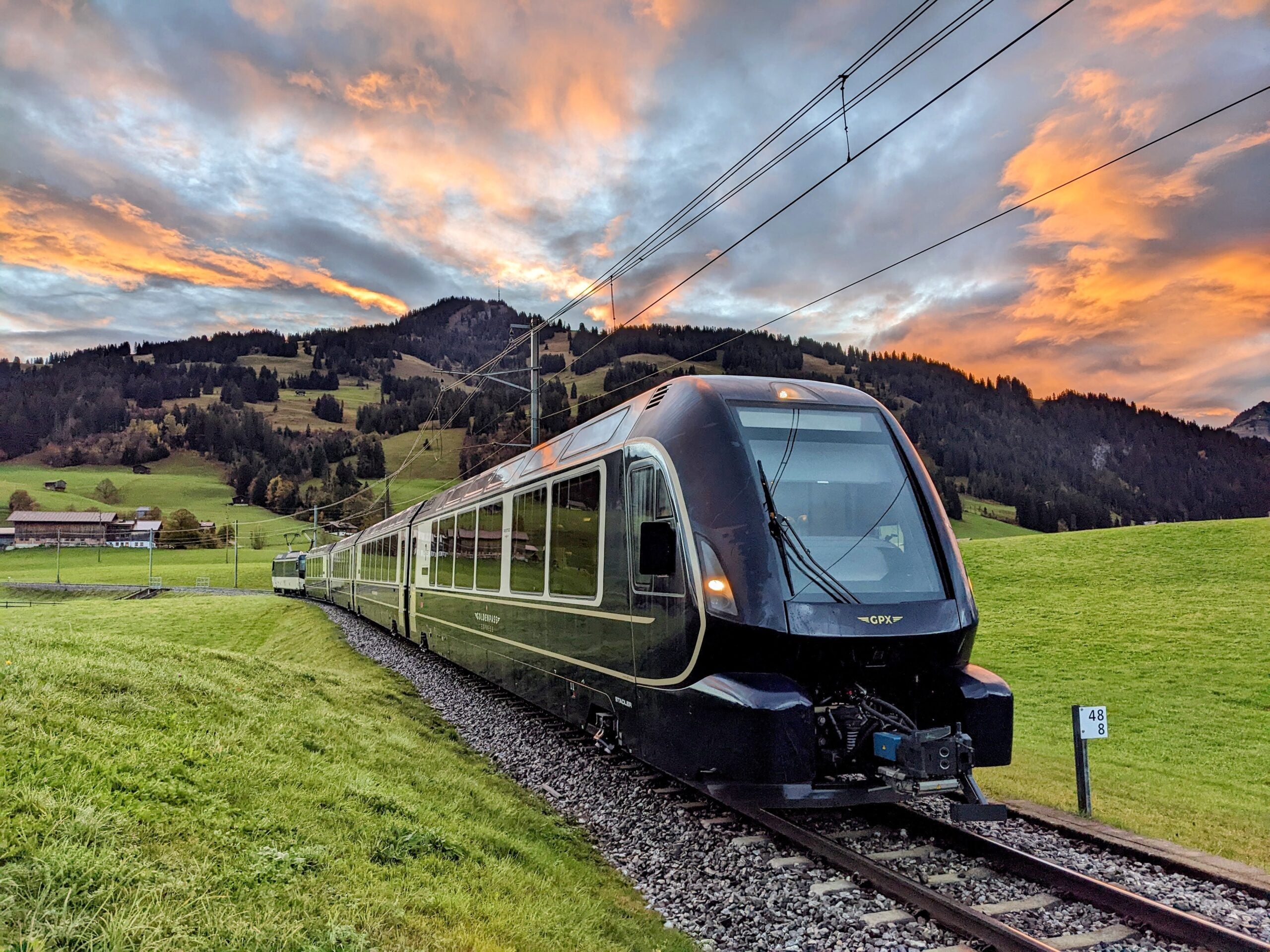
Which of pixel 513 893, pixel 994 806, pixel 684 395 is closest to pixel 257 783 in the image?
pixel 513 893

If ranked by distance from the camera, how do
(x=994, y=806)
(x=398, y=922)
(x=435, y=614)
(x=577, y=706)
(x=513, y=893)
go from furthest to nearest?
(x=435, y=614), (x=577, y=706), (x=994, y=806), (x=513, y=893), (x=398, y=922)

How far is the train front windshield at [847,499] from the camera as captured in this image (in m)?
6.69

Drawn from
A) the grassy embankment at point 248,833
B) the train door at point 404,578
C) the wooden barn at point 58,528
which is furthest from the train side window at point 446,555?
the wooden barn at point 58,528

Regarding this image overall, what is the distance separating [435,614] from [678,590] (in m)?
11.8

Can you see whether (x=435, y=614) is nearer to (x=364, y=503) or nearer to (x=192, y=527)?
(x=364, y=503)

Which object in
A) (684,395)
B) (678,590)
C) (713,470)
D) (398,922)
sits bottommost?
(398,922)

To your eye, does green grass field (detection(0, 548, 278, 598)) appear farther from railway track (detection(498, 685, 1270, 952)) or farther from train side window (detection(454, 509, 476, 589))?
railway track (detection(498, 685, 1270, 952))

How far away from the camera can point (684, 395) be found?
7621 millimetres

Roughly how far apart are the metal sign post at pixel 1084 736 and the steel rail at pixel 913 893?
3090 mm

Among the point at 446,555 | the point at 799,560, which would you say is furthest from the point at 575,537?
the point at 446,555

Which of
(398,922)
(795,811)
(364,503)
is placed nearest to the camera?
(398,922)

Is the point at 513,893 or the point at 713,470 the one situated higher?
the point at 713,470

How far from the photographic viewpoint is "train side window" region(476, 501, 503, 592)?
1245 cm

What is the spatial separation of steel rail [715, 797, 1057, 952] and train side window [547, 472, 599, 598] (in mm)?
3118
